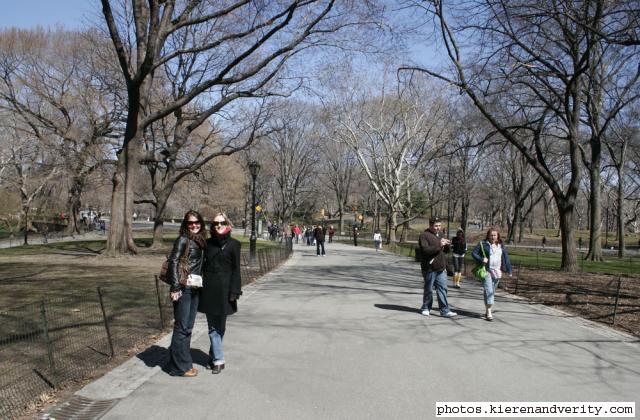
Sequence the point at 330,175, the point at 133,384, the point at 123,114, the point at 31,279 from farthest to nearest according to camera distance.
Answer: the point at 330,175 < the point at 123,114 < the point at 31,279 < the point at 133,384

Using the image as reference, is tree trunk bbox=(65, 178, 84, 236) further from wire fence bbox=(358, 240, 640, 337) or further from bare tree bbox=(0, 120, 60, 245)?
wire fence bbox=(358, 240, 640, 337)

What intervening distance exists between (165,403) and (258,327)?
388 centimetres

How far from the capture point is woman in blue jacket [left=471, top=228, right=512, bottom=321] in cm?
977

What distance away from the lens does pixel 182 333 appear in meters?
6.00

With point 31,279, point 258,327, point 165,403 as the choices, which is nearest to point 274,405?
point 165,403

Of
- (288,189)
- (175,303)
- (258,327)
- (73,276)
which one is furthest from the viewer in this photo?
(288,189)

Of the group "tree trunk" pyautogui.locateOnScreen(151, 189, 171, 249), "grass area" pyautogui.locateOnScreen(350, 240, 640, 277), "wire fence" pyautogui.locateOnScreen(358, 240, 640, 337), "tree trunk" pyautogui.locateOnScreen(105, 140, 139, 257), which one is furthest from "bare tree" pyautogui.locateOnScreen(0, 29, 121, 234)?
"wire fence" pyautogui.locateOnScreen(358, 240, 640, 337)

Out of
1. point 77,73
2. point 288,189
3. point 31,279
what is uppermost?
point 77,73

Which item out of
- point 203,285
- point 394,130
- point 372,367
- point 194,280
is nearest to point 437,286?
point 372,367

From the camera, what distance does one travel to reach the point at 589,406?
5137mm

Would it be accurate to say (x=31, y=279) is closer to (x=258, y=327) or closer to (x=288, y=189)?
(x=258, y=327)

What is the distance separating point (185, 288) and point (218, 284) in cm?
36

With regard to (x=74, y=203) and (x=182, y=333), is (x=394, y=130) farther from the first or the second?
(x=182, y=333)

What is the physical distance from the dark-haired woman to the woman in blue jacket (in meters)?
5.58
